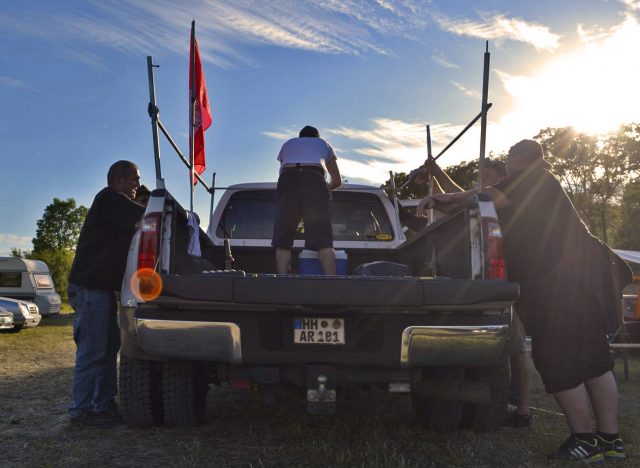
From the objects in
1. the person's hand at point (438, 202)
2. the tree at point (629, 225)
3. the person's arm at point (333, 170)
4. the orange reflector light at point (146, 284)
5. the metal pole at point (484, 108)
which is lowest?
the orange reflector light at point (146, 284)

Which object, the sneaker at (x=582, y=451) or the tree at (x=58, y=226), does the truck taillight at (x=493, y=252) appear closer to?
the sneaker at (x=582, y=451)

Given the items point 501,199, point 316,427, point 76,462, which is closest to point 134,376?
point 76,462

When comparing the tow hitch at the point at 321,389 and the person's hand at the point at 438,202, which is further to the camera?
the person's hand at the point at 438,202

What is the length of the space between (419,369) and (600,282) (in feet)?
4.04

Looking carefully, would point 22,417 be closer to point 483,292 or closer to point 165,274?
point 165,274

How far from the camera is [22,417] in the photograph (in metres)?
4.87

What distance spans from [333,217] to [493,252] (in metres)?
2.57

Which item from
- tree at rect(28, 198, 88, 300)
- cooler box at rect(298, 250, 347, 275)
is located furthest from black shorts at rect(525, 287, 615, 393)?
tree at rect(28, 198, 88, 300)

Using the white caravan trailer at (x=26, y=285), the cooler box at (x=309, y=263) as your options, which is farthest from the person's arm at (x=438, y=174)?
the white caravan trailer at (x=26, y=285)

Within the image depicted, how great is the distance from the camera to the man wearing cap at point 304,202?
15.1ft

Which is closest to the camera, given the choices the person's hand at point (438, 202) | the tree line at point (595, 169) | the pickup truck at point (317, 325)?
the pickup truck at point (317, 325)

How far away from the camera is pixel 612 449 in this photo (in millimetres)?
3654

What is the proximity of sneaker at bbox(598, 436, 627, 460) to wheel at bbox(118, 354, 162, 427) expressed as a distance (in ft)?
8.52

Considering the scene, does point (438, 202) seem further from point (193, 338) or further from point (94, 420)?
point (94, 420)
